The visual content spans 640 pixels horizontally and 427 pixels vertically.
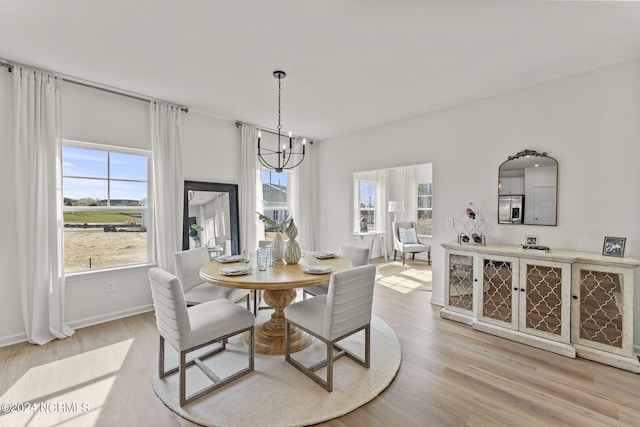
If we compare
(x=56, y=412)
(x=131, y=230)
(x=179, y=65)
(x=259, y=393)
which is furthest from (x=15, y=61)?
(x=259, y=393)

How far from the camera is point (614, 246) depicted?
8.23ft


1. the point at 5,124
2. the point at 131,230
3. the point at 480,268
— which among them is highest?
the point at 5,124

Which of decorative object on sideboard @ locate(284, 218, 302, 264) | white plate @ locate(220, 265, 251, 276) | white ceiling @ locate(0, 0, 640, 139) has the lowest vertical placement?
white plate @ locate(220, 265, 251, 276)

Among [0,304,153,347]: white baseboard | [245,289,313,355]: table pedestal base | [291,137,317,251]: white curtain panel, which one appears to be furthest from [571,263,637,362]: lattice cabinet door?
[0,304,153,347]: white baseboard

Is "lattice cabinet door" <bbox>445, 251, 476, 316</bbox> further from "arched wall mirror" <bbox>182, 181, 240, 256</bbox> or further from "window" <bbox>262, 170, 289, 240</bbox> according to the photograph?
"arched wall mirror" <bbox>182, 181, 240, 256</bbox>

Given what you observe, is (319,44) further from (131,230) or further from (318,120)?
(131,230)

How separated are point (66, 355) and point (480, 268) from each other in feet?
13.5

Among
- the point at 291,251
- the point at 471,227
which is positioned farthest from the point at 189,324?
the point at 471,227

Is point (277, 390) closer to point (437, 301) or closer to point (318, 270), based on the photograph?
point (318, 270)

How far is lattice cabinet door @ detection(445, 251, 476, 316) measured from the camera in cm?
320

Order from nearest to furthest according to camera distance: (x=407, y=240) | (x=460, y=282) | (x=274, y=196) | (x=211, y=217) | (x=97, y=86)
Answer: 1. (x=97, y=86)
2. (x=460, y=282)
3. (x=211, y=217)
4. (x=274, y=196)
5. (x=407, y=240)

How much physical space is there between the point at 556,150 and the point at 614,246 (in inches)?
41.5

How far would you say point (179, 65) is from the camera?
2.64m

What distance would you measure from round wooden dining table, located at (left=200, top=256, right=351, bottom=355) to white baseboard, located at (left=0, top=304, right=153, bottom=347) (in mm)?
1507
